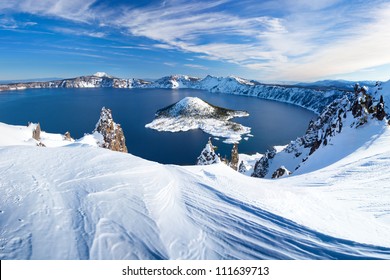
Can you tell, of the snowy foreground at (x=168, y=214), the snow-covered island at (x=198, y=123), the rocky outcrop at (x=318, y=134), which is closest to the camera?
the snowy foreground at (x=168, y=214)

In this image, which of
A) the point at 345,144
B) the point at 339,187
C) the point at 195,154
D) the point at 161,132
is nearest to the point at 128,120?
the point at 161,132

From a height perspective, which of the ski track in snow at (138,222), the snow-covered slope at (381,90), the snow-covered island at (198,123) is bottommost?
the snow-covered island at (198,123)

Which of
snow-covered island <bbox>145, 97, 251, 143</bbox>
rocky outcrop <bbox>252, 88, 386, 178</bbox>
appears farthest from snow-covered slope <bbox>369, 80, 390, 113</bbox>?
snow-covered island <bbox>145, 97, 251, 143</bbox>

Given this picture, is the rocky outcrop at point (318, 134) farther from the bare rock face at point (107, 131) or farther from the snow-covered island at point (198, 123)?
the snow-covered island at point (198, 123)

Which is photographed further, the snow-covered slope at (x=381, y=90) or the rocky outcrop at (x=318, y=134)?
the snow-covered slope at (x=381, y=90)

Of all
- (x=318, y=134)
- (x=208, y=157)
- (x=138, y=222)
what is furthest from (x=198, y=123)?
(x=138, y=222)

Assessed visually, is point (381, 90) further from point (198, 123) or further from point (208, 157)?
point (198, 123)

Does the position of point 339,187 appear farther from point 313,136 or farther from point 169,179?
point 313,136

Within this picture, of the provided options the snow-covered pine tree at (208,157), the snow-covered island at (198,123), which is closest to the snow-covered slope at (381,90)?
the snow-covered pine tree at (208,157)

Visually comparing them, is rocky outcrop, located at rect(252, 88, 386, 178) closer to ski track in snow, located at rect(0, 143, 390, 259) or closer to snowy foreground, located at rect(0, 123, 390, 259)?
snowy foreground, located at rect(0, 123, 390, 259)
